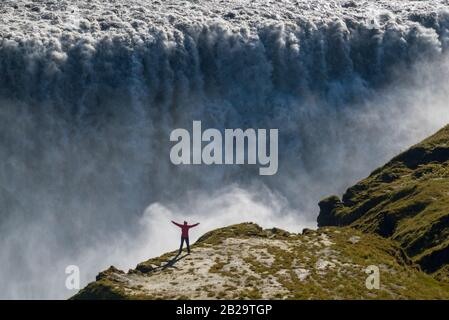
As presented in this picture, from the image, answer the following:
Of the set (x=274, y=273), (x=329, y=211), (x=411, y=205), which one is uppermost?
(x=329, y=211)

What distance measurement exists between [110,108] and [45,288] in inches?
1377

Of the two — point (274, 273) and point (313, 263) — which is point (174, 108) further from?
point (274, 273)

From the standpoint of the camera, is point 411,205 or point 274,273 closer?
point 274,273

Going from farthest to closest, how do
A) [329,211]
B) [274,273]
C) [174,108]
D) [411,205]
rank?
[174,108], [329,211], [411,205], [274,273]

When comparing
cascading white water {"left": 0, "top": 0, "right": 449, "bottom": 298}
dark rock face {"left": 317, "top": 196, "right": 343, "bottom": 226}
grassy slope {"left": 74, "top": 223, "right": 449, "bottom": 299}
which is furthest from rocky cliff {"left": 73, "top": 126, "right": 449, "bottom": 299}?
cascading white water {"left": 0, "top": 0, "right": 449, "bottom": 298}

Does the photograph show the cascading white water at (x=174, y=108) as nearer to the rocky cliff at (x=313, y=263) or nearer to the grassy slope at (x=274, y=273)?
the rocky cliff at (x=313, y=263)

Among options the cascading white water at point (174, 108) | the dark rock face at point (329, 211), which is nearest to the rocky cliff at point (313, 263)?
the dark rock face at point (329, 211)

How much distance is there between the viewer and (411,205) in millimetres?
97250

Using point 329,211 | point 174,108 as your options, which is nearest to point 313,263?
point 329,211

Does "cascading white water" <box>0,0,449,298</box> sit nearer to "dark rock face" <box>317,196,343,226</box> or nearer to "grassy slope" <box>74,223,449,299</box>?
"dark rock face" <box>317,196,343,226</box>

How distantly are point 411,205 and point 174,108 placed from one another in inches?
2504

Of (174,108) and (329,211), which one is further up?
(174,108)

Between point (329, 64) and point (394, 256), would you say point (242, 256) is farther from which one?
point (329, 64)
